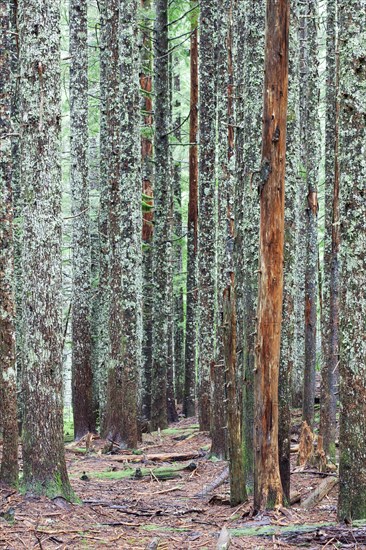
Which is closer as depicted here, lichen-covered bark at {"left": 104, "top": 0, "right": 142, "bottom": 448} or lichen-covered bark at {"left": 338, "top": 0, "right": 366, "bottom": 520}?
lichen-covered bark at {"left": 338, "top": 0, "right": 366, "bottom": 520}

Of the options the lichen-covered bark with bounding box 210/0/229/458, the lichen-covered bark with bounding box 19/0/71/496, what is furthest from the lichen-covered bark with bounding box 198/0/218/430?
the lichen-covered bark with bounding box 19/0/71/496

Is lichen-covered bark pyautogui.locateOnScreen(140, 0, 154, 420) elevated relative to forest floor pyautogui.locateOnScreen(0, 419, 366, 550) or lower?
elevated

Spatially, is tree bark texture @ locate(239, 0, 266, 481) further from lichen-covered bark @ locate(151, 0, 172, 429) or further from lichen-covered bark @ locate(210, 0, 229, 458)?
lichen-covered bark @ locate(151, 0, 172, 429)

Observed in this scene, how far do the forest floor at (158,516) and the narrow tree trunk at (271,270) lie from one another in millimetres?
545

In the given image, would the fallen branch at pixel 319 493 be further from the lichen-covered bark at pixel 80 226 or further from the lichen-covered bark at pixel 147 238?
the lichen-covered bark at pixel 147 238

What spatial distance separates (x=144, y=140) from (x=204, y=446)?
11.8 meters

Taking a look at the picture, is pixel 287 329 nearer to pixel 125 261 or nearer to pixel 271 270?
pixel 271 270

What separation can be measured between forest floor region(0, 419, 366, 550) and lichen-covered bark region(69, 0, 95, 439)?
374 centimetres

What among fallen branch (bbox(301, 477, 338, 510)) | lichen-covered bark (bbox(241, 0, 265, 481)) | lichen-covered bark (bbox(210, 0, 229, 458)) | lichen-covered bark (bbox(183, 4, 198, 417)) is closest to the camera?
fallen branch (bbox(301, 477, 338, 510))

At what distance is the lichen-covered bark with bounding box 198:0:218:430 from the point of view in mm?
14805

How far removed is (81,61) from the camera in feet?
54.7

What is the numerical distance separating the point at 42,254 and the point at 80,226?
804 centimetres

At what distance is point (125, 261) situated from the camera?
Result: 1443 cm

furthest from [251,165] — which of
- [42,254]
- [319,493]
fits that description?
[319,493]
